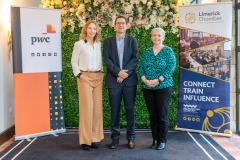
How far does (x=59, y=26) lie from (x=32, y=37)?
0.43 meters

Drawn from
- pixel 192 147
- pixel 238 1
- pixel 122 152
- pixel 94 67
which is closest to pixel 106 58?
pixel 94 67

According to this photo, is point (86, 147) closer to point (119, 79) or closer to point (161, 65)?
point (119, 79)

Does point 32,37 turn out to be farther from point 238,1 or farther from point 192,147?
point 238,1

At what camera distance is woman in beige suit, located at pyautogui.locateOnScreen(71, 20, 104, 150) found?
352 centimetres

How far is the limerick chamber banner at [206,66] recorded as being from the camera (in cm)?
416

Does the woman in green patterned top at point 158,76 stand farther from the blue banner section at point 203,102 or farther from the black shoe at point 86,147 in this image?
the blue banner section at point 203,102

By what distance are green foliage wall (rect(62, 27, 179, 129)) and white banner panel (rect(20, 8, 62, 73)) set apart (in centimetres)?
30

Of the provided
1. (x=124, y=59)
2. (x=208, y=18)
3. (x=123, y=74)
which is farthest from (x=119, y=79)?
(x=208, y=18)

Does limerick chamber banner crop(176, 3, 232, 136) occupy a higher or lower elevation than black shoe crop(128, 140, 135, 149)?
higher

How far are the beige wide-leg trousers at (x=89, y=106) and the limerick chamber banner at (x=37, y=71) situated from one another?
0.88 m

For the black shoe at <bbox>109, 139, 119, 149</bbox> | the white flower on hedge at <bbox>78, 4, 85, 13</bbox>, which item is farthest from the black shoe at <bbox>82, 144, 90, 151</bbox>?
the white flower on hedge at <bbox>78, 4, 85, 13</bbox>

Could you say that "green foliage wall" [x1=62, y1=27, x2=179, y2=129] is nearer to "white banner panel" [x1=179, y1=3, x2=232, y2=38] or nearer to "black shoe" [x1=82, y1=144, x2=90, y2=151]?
"white banner panel" [x1=179, y1=3, x2=232, y2=38]

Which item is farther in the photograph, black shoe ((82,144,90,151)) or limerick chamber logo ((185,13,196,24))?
limerick chamber logo ((185,13,196,24))

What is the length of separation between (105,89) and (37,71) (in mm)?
1066
